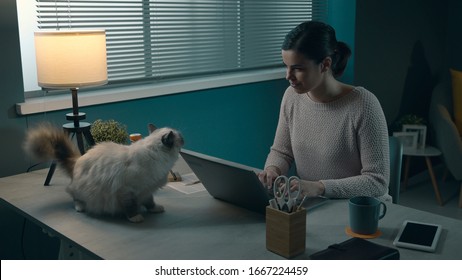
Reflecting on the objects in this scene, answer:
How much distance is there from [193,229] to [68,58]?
0.78 meters

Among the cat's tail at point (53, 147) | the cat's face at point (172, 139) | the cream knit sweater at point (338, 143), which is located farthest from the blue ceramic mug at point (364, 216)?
the cat's tail at point (53, 147)

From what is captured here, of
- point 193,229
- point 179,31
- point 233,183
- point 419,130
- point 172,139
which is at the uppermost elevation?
point 179,31

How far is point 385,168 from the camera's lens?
1746 millimetres

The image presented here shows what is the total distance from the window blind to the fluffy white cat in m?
0.94

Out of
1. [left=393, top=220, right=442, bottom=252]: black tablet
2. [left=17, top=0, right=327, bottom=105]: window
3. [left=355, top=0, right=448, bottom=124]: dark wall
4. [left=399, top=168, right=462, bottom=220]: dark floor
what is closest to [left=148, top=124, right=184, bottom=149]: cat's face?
[left=393, top=220, right=442, bottom=252]: black tablet

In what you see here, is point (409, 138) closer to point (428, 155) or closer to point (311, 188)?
point (428, 155)

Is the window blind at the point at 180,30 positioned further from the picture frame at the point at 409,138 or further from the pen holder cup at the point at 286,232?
the pen holder cup at the point at 286,232

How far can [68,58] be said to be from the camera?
180cm

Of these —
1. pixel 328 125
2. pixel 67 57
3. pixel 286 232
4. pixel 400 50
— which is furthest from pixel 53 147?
pixel 400 50

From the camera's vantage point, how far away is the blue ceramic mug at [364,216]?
134 centimetres

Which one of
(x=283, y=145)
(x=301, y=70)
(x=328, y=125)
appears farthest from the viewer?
(x=283, y=145)
